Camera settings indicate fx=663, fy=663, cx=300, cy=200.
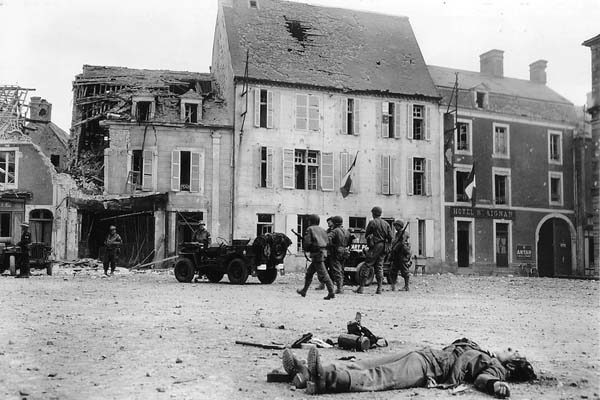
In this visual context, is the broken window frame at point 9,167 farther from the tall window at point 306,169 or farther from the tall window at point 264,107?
the tall window at point 306,169

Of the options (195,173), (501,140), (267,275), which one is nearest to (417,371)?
(267,275)

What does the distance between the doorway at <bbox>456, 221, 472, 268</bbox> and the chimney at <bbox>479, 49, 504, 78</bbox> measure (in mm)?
10072

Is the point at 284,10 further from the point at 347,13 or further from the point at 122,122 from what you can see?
the point at 122,122

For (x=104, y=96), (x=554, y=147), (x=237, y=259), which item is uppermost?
(x=104, y=96)

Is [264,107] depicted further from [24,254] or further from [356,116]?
[24,254]

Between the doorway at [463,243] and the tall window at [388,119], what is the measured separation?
5802mm

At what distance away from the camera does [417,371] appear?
5.75 m

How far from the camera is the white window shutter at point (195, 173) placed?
29016mm

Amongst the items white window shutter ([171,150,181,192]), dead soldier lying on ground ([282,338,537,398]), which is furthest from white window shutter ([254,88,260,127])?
dead soldier lying on ground ([282,338,537,398])

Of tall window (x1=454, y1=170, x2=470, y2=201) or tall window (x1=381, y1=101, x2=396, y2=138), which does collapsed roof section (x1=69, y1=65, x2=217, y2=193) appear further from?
tall window (x1=454, y1=170, x2=470, y2=201)

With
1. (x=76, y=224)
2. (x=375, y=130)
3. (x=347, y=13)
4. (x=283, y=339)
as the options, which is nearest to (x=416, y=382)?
(x=283, y=339)

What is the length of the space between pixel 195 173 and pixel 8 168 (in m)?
8.17

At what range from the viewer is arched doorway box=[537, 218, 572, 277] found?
35500 mm

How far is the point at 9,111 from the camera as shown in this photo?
29891 mm
